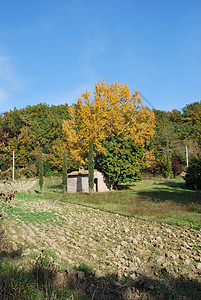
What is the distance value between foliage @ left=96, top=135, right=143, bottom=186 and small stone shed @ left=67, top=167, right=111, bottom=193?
0.70m

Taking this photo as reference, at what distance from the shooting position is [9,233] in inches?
261

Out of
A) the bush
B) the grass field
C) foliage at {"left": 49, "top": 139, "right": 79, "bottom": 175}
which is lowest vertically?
the grass field

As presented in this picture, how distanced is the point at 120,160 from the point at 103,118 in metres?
4.26

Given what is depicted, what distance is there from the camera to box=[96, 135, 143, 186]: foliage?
69.5 ft

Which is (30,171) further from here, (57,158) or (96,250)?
(96,250)

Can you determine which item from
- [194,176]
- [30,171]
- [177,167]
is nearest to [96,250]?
[194,176]

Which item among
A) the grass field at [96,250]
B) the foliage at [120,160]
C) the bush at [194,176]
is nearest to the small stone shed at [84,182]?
the foliage at [120,160]

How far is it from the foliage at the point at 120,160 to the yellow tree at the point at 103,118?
0.66 meters

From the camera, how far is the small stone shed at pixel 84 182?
21.8m

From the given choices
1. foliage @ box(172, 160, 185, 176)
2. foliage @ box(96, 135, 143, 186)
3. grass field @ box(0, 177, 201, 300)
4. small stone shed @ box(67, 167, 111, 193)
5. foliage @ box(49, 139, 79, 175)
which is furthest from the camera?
foliage @ box(49, 139, 79, 175)

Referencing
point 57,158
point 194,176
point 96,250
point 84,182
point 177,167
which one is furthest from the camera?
point 57,158

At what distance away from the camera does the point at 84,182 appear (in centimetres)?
2189

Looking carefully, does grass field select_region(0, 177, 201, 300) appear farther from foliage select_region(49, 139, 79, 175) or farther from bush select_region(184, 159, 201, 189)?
foliage select_region(49, 139, 79, 175)

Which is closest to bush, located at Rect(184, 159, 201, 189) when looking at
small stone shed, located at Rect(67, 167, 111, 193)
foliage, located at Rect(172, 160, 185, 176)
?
small stone shed, located at Rect(67, 167, 111, 193)
